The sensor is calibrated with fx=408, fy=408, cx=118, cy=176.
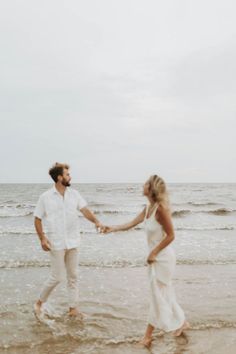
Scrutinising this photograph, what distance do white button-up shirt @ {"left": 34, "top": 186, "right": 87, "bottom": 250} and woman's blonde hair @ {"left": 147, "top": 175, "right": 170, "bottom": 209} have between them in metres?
1.72

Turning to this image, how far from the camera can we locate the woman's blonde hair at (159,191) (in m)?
4.97

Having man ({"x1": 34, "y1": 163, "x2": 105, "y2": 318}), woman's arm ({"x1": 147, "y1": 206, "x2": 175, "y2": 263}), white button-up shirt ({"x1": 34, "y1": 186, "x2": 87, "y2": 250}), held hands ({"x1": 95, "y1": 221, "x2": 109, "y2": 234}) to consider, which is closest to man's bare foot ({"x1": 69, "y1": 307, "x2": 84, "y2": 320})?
man ({"x1": 34, "y1": 163, "x2": 105, "y2": 318})

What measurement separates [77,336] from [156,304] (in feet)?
4.47

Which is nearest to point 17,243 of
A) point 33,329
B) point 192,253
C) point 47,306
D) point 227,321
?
point 192,253

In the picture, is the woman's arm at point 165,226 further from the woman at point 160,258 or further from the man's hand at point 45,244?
the man's hand at point 45,244

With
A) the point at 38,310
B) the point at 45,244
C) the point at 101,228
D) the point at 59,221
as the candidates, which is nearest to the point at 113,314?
the point at 38,310

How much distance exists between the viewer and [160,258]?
5.13m

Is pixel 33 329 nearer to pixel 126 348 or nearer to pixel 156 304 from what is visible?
pixel 126 348

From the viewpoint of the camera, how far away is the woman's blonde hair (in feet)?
16.3

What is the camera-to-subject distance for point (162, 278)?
5.14m

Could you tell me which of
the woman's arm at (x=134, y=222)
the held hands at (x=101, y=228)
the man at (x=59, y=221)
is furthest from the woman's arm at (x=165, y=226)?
the man at (x=59, y=221)

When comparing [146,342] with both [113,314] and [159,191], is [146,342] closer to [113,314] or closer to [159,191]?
[113,314]

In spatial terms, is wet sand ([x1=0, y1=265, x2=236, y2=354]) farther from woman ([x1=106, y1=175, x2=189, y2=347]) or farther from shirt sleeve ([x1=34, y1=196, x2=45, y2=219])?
shirt sleeve ([x1=34, y1=196, x2=45, y2=219])

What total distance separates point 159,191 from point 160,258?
864 mm
